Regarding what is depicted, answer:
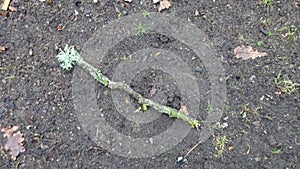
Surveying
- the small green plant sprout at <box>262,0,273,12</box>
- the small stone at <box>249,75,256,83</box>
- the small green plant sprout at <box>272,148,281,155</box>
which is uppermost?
the small green plant sprout at <box>262,0,273,12</box>

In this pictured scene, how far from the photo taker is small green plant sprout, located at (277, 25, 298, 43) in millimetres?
2690

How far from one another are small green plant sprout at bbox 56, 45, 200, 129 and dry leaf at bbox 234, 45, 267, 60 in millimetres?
552

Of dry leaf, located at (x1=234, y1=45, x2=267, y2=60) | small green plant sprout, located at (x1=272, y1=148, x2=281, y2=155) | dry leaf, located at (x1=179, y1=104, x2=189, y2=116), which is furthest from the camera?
dry leaf, located at (x1=234, y1=45, x2=267, y2=60)

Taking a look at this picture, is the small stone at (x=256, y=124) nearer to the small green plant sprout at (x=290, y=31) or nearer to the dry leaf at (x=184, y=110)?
the dry leaf at (x=184, y=110)

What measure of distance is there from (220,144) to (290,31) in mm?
946

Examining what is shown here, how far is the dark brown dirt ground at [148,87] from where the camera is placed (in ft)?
7.97

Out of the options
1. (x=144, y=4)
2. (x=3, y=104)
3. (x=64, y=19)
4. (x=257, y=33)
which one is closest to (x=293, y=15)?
(x=257, y=33)

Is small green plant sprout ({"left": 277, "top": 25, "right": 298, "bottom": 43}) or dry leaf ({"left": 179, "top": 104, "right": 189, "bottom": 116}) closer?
dry leaf ({"left": 179, "top": 104, "right": 189, "bottom": 116})

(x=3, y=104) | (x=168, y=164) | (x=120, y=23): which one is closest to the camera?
(x=168, y=164)

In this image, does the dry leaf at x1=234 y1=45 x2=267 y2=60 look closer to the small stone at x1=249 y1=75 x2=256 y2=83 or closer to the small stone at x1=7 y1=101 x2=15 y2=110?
the small stone at x1=249 y1=75 x2=256 y2=83

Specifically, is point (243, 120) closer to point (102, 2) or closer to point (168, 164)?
point (168, 164)

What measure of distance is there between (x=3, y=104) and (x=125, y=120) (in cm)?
81

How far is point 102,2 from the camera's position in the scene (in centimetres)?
284

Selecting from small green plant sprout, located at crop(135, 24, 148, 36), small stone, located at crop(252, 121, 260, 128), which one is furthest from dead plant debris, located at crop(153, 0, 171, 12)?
small stone, located at crop(252, 121, 260, 128)
